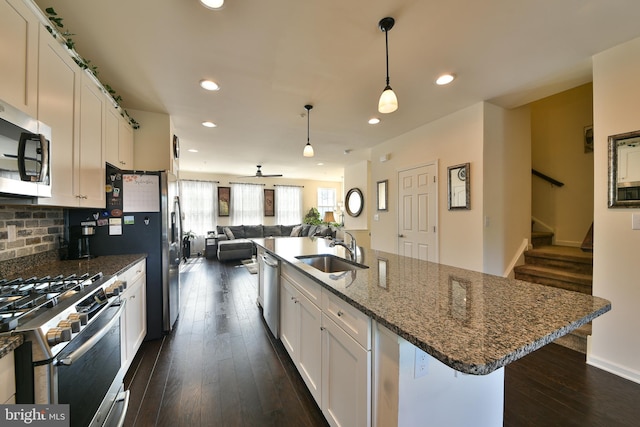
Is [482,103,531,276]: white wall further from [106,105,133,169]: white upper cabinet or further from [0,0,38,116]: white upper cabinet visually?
[106,105,133,169]: white upper cabinet

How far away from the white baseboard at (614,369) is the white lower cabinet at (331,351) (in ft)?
7.60

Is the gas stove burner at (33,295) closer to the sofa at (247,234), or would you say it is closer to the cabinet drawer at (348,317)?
the cabinet drawer at (348,317)

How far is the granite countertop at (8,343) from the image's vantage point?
0.78m

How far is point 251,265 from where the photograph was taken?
19.0ft

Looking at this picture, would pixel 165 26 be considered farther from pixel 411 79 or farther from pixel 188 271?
pixel 188 271

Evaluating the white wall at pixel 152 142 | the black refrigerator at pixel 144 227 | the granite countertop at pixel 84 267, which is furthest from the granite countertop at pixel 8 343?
the white wall at pixel 152 142

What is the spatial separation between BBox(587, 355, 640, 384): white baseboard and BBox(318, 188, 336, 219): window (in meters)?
7.35

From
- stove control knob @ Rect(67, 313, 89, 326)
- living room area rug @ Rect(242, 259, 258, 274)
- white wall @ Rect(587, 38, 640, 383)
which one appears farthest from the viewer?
living room area rug @ Rect(242, 259, 258, 274)

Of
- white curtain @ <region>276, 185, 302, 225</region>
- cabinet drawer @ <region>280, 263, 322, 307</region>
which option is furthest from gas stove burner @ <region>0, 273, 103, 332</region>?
white curtain @ <region>276, 185, 302, 225</region>

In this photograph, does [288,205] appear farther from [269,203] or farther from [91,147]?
[91,147]

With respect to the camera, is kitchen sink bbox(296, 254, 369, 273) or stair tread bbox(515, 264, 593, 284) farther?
stair tread bbox(515, 264, 593, 284)

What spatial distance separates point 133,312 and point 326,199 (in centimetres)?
752

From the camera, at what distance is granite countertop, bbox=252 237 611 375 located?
70 cm

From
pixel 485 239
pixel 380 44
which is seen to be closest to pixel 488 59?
pixel 380 44
